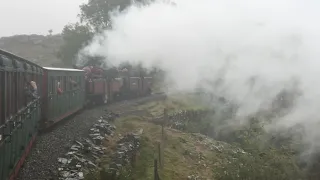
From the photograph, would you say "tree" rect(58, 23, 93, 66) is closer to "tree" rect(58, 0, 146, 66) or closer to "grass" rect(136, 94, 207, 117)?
"tree" rect(58, 0, 146, 66)

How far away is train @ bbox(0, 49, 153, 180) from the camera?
5824mm

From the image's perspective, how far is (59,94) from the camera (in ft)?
44.2

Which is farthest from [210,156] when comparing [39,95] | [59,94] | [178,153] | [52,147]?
[39,95]

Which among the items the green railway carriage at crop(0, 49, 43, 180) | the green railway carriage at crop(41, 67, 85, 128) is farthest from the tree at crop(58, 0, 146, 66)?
the green railway carriage at crop(0, 49, 43, 180)

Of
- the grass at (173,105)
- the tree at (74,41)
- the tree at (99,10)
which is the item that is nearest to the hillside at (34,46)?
the tree at (99,10)

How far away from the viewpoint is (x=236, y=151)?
540 inches

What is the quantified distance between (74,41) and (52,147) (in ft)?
92.4

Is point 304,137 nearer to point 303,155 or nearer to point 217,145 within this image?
point 303,155

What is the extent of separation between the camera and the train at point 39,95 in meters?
5.82

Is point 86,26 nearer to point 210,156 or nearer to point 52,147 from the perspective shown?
point 210,156

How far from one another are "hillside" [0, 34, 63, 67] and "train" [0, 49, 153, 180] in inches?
1216

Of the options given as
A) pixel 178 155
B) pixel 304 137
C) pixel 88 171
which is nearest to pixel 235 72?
pixel 304 137

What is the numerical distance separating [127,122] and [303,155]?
6.99 metres

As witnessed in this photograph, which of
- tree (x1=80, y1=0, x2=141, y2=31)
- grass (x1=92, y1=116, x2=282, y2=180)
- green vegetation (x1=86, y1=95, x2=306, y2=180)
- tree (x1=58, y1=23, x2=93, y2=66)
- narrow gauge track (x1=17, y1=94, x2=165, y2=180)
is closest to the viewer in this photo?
narrow gauge track (x1=17, y1=94, x2=165, y2=180)
